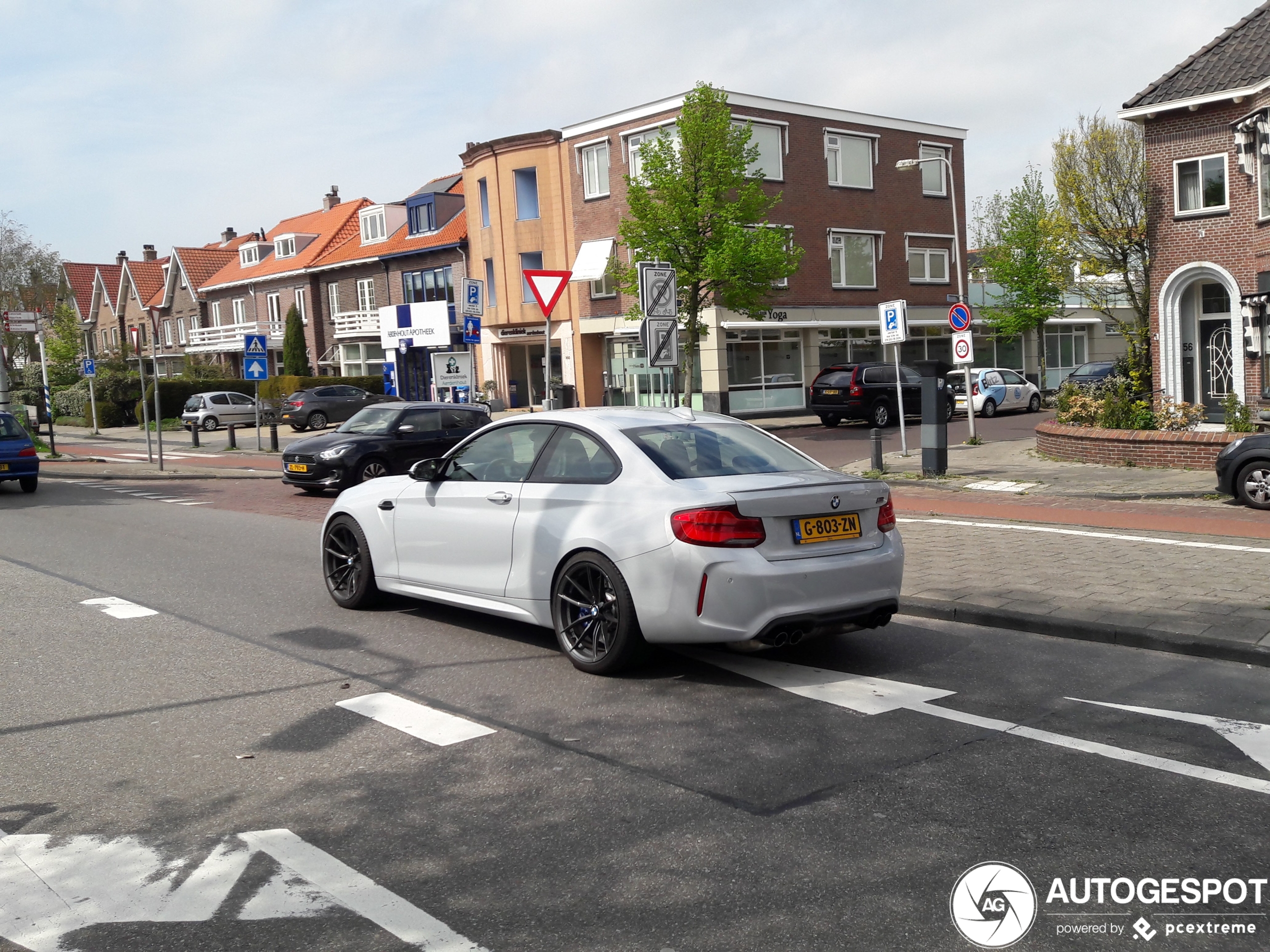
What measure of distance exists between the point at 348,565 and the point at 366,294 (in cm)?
4510

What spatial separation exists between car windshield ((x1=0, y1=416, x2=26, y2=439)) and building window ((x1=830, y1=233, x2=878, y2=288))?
25.6m

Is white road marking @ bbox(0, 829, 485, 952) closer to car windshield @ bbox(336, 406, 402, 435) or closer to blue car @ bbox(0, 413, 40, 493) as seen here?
car windshield @ bbox(336, 406, 402, 435)

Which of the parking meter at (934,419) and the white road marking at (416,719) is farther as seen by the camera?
the parking meter at (934,419)

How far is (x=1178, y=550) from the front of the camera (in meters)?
9.61

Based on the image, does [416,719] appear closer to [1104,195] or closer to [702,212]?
[702,212]

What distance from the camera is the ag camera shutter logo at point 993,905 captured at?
10.8 feet

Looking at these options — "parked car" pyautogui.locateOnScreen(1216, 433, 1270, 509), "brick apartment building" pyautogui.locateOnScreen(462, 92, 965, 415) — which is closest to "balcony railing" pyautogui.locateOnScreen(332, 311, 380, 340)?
"brick apartment building" pyautogui.locateOnScreen(462, 92, 965, 415)

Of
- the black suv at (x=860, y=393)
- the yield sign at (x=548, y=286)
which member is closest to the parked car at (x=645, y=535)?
the yield sign at (x=548, y=286)

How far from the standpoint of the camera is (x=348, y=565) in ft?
27.2

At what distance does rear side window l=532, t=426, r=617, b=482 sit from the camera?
252 inches

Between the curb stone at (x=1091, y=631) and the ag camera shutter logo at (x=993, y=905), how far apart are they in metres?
3.36

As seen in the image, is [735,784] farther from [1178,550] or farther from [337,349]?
[337,349]

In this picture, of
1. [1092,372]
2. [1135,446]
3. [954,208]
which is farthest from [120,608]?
[1092,372]

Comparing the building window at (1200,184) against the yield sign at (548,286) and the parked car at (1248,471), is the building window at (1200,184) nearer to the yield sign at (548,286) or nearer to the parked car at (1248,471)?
the parked car at (1248,471)
